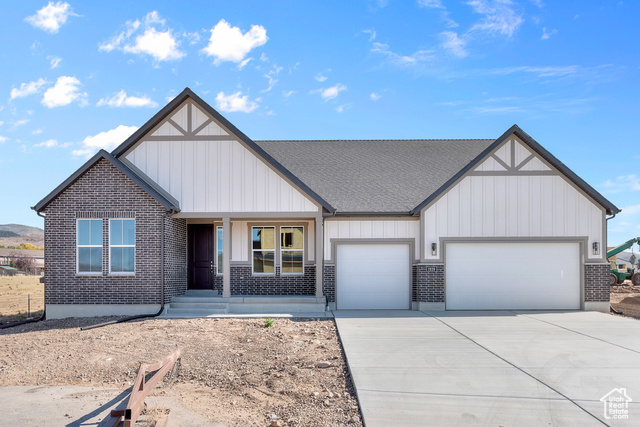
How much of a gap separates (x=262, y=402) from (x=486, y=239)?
10738mm

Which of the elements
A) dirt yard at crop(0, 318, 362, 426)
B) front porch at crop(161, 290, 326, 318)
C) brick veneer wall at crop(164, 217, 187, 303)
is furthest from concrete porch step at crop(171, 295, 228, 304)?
dirt yard at crop(0, 318, 362, 426)

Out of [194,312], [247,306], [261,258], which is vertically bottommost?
[194,312]

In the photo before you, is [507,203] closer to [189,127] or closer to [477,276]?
[477,276]

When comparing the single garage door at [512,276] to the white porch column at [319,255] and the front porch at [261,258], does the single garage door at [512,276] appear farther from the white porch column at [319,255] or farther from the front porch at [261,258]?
the front porch at [261,258]

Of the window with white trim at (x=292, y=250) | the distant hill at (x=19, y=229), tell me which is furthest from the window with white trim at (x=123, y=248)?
the distant hill at (x=19, y=229)

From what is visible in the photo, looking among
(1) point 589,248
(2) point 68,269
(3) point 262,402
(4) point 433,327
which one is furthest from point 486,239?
(2) point 68,269

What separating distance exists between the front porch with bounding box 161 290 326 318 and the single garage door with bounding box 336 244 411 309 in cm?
120

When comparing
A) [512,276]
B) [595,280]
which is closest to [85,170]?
[512,276]

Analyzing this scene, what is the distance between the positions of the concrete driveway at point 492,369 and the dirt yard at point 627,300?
12.2 feet

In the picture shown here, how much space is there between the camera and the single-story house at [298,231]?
1423cm

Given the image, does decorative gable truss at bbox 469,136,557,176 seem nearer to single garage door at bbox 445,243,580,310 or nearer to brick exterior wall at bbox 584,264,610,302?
single garage door at bbox 445,243,580,310

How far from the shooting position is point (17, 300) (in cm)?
1966

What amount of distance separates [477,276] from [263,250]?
7.05 m

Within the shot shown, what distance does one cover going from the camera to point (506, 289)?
617 inches
